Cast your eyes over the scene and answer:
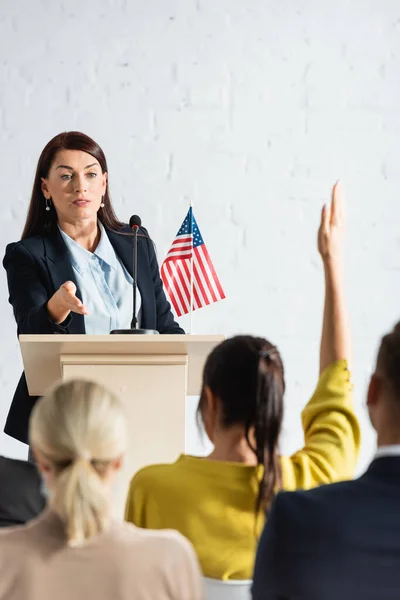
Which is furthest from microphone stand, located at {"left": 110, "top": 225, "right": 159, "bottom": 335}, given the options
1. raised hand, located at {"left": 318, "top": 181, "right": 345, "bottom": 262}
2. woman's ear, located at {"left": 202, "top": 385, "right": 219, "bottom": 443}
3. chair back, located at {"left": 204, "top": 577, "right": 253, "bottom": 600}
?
chair back, located at {"left": 204, "top": 577, "right": 253, "bottom": 600}

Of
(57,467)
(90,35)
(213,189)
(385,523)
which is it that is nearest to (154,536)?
(57,467)

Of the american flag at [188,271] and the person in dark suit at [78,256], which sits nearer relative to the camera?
the person in dark suit at [78,256]

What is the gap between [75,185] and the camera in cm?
272

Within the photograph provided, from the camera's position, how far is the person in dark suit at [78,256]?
2.62 m

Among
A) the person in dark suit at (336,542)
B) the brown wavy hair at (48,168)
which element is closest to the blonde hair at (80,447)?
the person in dark suit at (336,542)

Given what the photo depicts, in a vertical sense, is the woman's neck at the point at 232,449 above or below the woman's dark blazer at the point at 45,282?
below

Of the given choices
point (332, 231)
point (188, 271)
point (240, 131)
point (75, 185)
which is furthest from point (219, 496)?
point (240, 131)

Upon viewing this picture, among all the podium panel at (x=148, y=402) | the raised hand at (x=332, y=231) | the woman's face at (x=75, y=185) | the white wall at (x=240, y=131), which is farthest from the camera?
the white wall at (x=240, y=131)

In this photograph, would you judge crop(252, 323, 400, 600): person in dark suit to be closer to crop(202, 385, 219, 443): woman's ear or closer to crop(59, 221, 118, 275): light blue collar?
crop(202, 385, 219, 443): woman's ear

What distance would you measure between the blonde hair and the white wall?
9.95 feet

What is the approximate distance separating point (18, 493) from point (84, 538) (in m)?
0.44

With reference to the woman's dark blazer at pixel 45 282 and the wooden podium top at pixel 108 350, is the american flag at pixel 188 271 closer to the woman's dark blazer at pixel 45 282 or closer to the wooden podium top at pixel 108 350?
the woman's dark blazer at pixel 45 282

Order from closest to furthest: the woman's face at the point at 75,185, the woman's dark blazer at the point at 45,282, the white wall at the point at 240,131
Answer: the woman's dark blazer at the point at 45,282, the woman's face at the point at 75,185, the white wall at the point at 240,131

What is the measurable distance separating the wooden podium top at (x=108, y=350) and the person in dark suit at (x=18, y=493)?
1.83 feet
